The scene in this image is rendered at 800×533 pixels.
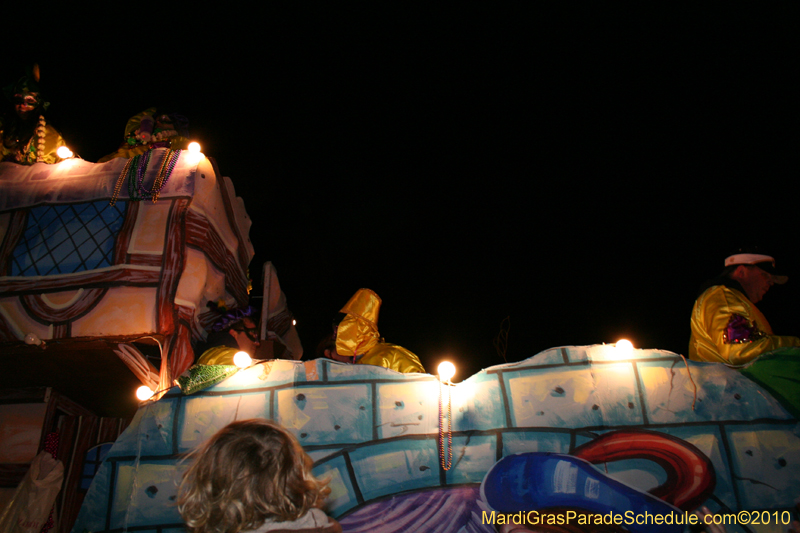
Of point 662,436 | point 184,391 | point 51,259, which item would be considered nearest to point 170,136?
point 51,259

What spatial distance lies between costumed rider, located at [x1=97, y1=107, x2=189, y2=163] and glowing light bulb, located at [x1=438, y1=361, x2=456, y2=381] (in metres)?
3.96

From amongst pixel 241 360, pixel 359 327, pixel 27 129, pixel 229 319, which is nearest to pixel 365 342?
pixel 359 327

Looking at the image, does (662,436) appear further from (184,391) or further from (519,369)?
(184,391)

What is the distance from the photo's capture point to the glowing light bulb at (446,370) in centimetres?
339

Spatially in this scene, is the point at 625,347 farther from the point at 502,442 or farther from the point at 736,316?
the point at 502,442

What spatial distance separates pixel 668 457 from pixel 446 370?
157cm

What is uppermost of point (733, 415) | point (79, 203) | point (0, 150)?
point (0, 150)

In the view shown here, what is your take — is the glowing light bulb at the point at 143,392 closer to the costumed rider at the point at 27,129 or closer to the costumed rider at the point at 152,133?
the costumed rider at the point at 152,133

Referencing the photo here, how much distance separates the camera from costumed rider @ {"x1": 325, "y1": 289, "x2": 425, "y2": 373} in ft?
12.5

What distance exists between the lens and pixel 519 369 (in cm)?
338

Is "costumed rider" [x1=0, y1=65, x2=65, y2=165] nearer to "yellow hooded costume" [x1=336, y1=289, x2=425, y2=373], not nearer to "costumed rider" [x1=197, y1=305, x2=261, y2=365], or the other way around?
"costumed rider" [x1=197, y1=305, x2=261, y2=365]

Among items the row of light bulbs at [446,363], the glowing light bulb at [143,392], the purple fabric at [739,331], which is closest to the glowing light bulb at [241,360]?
the row of light bulbs at [446,363]

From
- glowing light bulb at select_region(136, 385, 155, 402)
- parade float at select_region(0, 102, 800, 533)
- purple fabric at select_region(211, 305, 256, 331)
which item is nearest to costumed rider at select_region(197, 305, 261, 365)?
purple fabric at select_region(211, 305, 256, 331)

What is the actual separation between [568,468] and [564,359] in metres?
0.75
